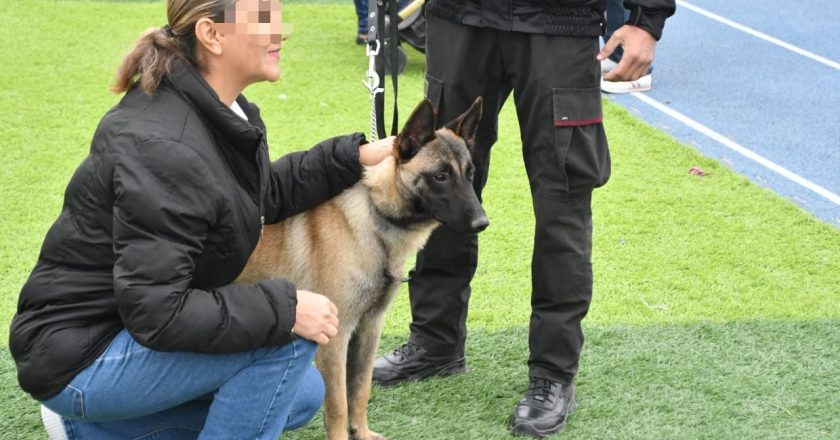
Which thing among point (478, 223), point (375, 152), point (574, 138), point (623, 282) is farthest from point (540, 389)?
point (623, 282)

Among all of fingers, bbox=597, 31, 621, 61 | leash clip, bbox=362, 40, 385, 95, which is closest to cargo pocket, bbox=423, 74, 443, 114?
leash clip, bbox=362, 40, 385, 95

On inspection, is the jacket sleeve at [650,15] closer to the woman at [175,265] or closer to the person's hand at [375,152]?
the person's hand at [375,152]

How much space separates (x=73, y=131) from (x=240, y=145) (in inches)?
175

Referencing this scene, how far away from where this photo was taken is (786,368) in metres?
4.01

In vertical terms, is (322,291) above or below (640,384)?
above

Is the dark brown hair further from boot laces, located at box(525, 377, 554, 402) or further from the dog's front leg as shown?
boot laces, located at box(525, 377, 554, 402)

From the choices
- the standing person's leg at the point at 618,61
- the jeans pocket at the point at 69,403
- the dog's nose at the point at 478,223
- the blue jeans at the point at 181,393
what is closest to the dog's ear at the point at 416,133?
the dog's nose at the point at 478,223

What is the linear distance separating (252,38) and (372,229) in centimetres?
89

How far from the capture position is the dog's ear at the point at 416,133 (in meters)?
3.18

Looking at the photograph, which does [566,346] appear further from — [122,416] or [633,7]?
[122,416]

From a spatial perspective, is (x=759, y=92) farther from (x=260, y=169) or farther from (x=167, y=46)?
(x=167, y=46)

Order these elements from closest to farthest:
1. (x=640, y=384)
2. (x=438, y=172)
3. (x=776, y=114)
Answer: (x=438, y=172)
(x=640, y=384)
(x=776, y=114)

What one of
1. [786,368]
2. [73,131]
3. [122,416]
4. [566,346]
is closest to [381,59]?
[566,346]

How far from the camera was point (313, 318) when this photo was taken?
2674 millimetres
